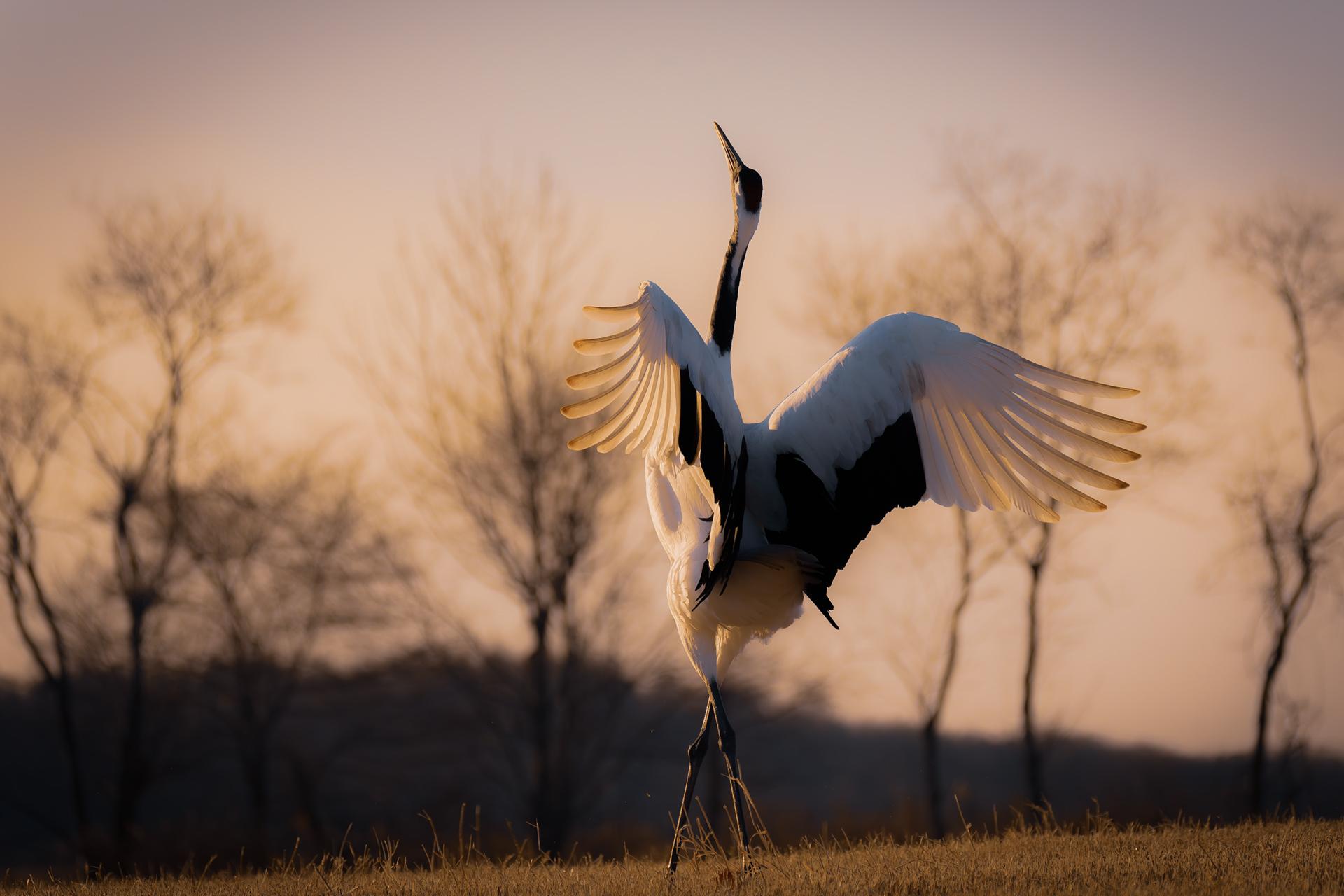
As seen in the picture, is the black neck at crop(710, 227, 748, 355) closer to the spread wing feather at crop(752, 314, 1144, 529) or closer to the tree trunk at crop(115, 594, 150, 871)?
the spread wing feather at crop(752, 314, 1144, 529)

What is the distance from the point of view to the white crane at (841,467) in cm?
708

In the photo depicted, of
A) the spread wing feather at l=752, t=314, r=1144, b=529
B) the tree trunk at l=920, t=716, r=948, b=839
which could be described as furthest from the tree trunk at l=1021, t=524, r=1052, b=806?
the spread wing feather at l=752, t=314, r=1144, b=529

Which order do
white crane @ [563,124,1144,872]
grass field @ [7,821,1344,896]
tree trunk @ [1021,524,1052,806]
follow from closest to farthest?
grass field @ [7,821,1344,896] → white crane @ [563,124,1144,872] → tree trunk @ [1021,524,1052,806]

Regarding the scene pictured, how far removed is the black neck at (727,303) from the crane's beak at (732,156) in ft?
1.53

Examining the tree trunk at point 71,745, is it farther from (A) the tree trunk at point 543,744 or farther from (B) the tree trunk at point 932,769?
(B) the tree trunk at point 932,769

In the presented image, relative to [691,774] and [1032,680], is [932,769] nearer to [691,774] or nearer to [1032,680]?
[1032,680]

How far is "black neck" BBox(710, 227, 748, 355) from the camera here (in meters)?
7.56

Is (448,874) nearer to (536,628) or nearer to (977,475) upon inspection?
(977,475)

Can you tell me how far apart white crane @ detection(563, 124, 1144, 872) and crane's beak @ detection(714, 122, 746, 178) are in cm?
50

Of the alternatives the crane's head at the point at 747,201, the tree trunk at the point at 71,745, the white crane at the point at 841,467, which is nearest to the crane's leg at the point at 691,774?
the white crane at the point at 841,467

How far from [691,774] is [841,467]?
2.11 m

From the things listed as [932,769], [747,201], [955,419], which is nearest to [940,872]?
[955,419]

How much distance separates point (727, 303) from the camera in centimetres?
766

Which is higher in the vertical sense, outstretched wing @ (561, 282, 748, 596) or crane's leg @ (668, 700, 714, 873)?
outstretched wing @ (561, 282, 748, 596)
